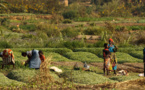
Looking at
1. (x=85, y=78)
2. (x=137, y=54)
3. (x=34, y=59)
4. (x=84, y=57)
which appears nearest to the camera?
(x=85, y=78)

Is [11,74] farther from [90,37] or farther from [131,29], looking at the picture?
[131,29]

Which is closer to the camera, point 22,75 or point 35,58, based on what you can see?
point 22,75

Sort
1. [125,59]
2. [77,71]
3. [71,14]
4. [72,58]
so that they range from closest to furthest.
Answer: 1. [77,71]
2. [125,59]
3. [72,58]
4. [71,14]

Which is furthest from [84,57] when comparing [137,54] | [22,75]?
[22,75]

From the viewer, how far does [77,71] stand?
11.4 metres

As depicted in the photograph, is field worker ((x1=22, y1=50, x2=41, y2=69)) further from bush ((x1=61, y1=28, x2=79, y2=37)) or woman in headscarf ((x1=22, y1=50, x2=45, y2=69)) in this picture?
bush ((x1=61, y1=28, x2=79, y2=37))

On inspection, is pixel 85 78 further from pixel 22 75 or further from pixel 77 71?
pixel 22 75

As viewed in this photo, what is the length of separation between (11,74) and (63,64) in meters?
3.22

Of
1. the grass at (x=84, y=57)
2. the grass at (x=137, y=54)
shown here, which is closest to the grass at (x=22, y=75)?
the grass at (x=84, y=57)

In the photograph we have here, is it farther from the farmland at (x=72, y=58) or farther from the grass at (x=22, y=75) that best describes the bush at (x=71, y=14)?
the grass at (x=22, y=75)

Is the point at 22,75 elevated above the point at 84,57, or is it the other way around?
the point at 22,75

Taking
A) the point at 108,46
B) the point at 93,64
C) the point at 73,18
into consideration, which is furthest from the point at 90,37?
the point at 73,18

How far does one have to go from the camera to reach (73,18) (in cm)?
3781

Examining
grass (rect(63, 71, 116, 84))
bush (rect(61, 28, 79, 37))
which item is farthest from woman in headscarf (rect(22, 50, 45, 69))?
bush (rect(61, 28, 79, 37))
